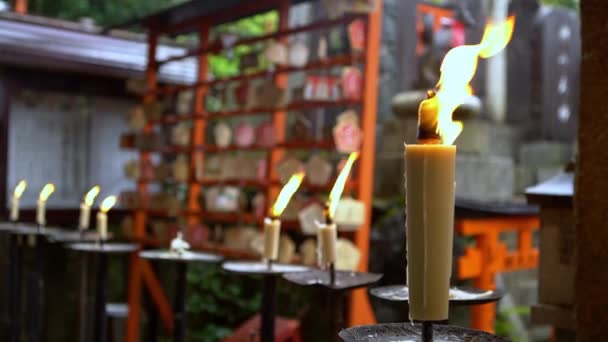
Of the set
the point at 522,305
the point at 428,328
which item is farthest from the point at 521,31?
the point at 428,328

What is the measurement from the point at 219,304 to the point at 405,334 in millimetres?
8155

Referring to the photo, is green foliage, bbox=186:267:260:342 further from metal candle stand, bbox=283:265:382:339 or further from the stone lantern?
metal candle stand, bbox=283:265:382:339

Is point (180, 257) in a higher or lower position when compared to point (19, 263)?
higher

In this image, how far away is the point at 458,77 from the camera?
162 cm

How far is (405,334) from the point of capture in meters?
1.81

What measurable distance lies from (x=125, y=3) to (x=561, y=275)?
1154 centimetres

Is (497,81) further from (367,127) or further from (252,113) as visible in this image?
(367,127)

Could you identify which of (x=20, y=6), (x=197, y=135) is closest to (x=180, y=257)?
(x=197, y=135)

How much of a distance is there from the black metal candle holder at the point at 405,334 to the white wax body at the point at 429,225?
0.26 metres

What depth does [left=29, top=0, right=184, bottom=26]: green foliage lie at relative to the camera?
43.5 ft

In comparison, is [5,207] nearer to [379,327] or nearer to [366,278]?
[366,278]

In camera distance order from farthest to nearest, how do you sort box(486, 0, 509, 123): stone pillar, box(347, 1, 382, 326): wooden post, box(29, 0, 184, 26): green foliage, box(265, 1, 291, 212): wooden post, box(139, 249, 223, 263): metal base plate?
1. box(29, 0, 184, 26): green foliage
2. box(486, 0, 509, 123): stone pillar
3. box(265, 1, 291, 212): wooden post
4. box(347, 1, 382, 326): wooden post
5. box(139, 249, 223, 263): metal base plate

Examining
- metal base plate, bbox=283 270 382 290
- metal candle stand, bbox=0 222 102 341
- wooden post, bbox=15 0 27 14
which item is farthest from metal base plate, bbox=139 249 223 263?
wooden post, bbox=15 0 27 14

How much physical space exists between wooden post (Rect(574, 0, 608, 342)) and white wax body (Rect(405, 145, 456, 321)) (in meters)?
0.88
